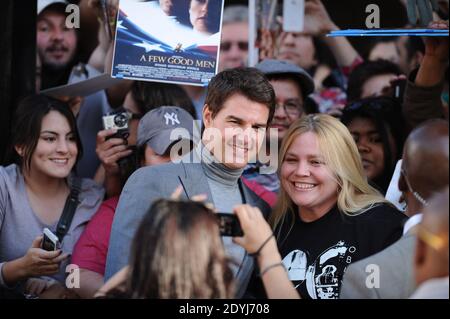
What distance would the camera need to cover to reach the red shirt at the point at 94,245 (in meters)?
3.37

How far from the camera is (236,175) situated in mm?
2895

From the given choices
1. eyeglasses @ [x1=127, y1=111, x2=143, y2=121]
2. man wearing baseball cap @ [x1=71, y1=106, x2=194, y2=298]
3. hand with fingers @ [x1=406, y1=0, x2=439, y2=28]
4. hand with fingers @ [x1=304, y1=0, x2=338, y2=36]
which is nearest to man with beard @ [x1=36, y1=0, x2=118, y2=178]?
eyeglasses @ [x1=127, y1=111, x2=143, y2=121]

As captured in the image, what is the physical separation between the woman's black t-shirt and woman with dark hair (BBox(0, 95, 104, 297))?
1094 millimetres

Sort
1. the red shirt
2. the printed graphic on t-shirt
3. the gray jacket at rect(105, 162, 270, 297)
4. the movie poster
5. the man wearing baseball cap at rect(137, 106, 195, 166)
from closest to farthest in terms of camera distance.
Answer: the gray jacket at rect(105, 162, 270, 297) < the printed graphic on t-shirt < the red shirt < the man wearing baseball cap at rect(137, 106, 195, 166) < the movie poster

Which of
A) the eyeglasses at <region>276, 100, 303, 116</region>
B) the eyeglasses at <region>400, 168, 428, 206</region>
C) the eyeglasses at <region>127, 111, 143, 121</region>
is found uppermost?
the eyeglasses at <region>276, 100, 303, 116</region>

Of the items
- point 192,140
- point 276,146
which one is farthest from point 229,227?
point 276,146

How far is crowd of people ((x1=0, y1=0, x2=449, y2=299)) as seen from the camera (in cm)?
226

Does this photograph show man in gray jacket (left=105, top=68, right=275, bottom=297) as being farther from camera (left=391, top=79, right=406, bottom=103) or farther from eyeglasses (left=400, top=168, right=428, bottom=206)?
camera (left=391, top=79, right=406, bottom=103)

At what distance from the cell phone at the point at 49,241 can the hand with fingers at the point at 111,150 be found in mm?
652

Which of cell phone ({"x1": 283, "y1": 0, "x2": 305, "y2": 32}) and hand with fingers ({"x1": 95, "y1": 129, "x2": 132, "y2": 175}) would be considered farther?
cell phone ({"x1": 283, "y1": 0, "x2": 305, "y2": 32})

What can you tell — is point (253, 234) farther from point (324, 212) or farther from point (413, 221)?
point (324, 212)

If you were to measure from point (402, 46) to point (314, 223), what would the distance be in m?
2.07

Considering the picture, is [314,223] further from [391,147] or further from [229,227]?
[391,147]

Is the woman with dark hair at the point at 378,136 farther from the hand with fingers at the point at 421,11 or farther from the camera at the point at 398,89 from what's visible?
the hand with fingers at the point at 421,11
